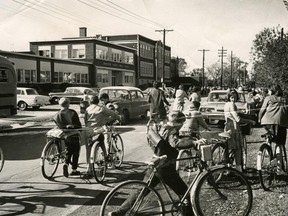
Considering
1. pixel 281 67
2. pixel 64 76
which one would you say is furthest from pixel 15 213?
pixel 64 76

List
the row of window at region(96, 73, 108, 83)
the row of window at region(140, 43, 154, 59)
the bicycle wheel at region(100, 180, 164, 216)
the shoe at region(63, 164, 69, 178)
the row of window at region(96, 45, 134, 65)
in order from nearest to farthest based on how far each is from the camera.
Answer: the bicycle wheel at region(100, 180, 164, 216) → the shoe at region(63, 164, 69, 178) → the row of window at region(96, 73, 108, 83) → the row of window at region(96, 45, 134, 65) → the row of window at region(140, 43, 154, 59)

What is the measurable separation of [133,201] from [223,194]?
1.44 metres

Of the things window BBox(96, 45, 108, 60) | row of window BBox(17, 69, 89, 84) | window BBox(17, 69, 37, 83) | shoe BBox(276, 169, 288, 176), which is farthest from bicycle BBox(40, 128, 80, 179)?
window BBox(96, 45, 108, 60)

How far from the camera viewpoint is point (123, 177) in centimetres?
760

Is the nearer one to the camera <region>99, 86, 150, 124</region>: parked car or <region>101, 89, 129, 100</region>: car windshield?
<region>99, 86, 150, 124</region>: parked car

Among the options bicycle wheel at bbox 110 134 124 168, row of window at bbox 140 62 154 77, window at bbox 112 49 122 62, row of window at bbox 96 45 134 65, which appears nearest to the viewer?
bicycle wheel at bbox 110 134 124 168

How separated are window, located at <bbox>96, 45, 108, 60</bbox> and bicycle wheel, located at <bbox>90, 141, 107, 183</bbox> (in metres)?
51.8

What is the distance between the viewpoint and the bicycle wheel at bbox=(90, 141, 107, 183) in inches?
281

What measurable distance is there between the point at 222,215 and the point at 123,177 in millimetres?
3060

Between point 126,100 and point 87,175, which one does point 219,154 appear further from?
point 126,100

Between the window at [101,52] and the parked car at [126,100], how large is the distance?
40.2 m

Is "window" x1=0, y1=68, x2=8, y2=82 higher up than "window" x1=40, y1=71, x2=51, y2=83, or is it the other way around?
"window" x1=40, y1=71, x2=51, y2=83

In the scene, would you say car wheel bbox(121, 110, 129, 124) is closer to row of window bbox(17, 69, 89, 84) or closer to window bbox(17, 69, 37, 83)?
row of window bbox(17, 69, 89, 84)

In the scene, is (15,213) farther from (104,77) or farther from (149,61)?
(149,61)
